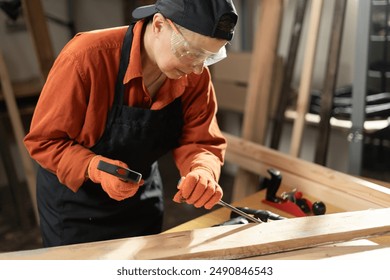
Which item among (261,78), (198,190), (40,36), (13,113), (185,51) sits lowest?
(13,113)

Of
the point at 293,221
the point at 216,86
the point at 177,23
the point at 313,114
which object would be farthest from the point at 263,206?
the point at 216,86

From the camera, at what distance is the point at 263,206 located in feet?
6.65

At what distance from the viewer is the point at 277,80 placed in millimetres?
3447

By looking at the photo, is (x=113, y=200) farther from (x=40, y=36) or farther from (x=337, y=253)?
(x=40, y=36)

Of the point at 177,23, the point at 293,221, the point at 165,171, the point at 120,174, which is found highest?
the point at 177,23

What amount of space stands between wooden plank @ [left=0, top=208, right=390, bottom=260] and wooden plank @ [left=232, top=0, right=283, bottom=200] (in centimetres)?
104

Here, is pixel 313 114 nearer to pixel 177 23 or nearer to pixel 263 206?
pixel 263 206

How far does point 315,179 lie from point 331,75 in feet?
2.45

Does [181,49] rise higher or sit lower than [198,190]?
higher

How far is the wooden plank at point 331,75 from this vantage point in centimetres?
257

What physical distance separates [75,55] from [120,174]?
0.42 meters

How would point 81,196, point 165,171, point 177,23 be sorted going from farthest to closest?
point 165,171, point 81,196, point 177,23

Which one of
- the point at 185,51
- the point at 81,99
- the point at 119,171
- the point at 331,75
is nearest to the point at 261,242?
the point at 119,171

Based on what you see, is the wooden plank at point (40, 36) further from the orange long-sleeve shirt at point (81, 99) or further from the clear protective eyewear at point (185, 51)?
the clear protective eyewear at point (185, 51)
